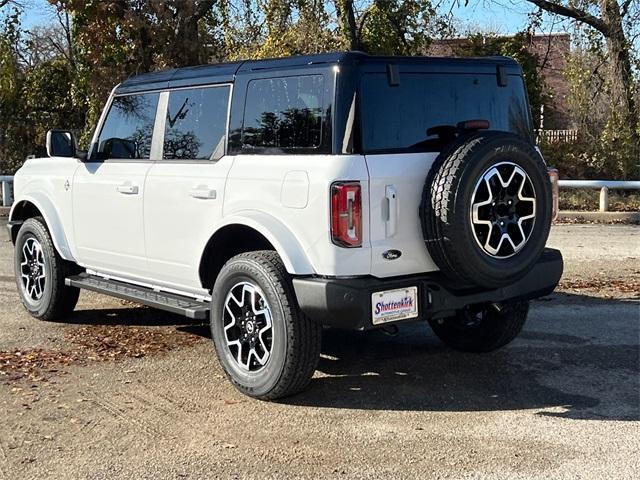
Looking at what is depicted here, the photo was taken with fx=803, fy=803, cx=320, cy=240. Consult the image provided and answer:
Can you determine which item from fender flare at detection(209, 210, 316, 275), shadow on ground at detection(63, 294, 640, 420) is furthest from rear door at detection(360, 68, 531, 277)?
shadow on ground at detection(63, 294, 640, 420)

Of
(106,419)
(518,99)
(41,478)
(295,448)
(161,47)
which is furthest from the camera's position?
(161,47)

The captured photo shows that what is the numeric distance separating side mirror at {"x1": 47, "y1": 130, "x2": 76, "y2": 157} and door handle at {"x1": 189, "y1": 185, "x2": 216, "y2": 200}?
5.84 ft

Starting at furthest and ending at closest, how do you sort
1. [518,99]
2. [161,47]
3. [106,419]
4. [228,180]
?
1. [161,47]
2. [518,99]
3. [228,180]
4. [106,419]

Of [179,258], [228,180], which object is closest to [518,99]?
→ [228,180]

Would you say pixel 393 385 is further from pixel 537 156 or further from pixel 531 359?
pixel 537 156

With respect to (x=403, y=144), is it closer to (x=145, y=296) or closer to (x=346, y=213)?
(x=346, y=213)

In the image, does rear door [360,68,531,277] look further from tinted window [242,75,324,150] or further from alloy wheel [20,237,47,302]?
alloy wheel [20,237,47,302]

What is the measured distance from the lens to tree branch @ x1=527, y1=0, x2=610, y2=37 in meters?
17.8

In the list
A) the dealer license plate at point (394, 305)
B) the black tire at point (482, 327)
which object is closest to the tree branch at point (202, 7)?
the black tire at point (482, 327)

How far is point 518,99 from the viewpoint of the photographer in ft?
17.9

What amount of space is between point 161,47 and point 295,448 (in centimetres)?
1493

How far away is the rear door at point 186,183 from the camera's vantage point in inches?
206

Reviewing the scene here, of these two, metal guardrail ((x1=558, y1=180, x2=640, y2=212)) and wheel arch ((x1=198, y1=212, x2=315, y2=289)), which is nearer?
wheel arch ((x1=198, y1=212, x2=315, y2=289))

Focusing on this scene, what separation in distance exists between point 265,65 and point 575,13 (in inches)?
580
